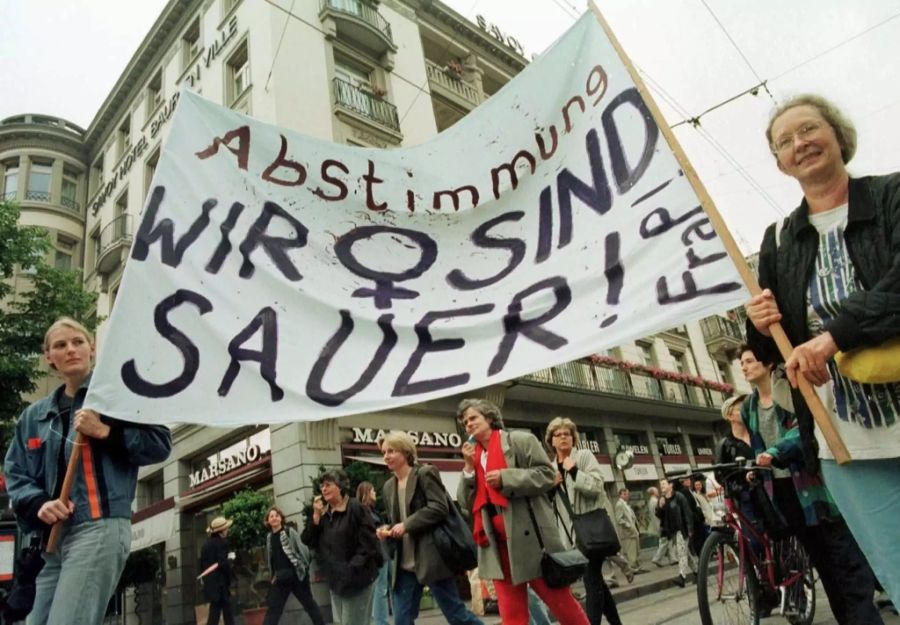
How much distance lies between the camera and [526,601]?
3.59 m

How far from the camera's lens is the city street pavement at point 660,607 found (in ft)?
16.1

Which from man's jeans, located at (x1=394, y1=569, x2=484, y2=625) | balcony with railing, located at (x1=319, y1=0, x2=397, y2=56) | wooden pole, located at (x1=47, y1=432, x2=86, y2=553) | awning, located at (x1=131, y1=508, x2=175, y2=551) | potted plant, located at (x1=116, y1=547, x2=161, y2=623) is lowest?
man's jeans, located at (x1=394, y1=569, x2=484, y2=625)

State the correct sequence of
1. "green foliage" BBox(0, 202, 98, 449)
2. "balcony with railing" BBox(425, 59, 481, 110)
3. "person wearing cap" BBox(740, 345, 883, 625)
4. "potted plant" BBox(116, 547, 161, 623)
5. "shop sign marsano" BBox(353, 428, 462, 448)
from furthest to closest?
1. "balcony with railing" BBox(425, 59, 481, 110)
2. "potted plant" BBox(116, 547, 161, 623)
3. "shop sign marsano" BBox(353, 428, 462, 448)
4. "green foliage" BBox(0, 202, 98, 449)
5. "person wearing cap" BBox(740, 345, 883, 625)

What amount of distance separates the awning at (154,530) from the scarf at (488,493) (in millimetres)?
9966

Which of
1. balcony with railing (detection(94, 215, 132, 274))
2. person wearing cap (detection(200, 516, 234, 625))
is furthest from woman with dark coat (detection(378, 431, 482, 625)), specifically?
balcony with railing (detection(94, 215, 132, 274))

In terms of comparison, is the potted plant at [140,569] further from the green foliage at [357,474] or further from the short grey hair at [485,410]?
the short grey hair at [485,410]

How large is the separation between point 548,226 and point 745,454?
2.78 m

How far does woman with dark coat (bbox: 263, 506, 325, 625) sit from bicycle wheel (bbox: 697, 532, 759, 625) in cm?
463

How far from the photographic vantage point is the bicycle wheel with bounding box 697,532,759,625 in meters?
4.11

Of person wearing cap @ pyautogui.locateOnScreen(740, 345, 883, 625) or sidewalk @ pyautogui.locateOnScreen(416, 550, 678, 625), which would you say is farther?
sidewalk @ pyautogui.locateOnScreen(416, 550, 678, 625)

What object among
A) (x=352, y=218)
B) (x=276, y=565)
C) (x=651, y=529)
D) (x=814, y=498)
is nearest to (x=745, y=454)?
(x=814, y=498)

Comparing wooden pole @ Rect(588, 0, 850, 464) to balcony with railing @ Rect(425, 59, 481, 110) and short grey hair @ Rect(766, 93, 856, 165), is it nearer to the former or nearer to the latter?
short grey hair @ Rect(766, 93, 856, 165)

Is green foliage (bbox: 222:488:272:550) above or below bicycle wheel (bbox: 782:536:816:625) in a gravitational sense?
above

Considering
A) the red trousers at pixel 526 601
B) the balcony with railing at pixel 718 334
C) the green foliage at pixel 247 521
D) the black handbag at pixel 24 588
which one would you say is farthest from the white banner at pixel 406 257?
the balcony with railing at pixel 718 334
